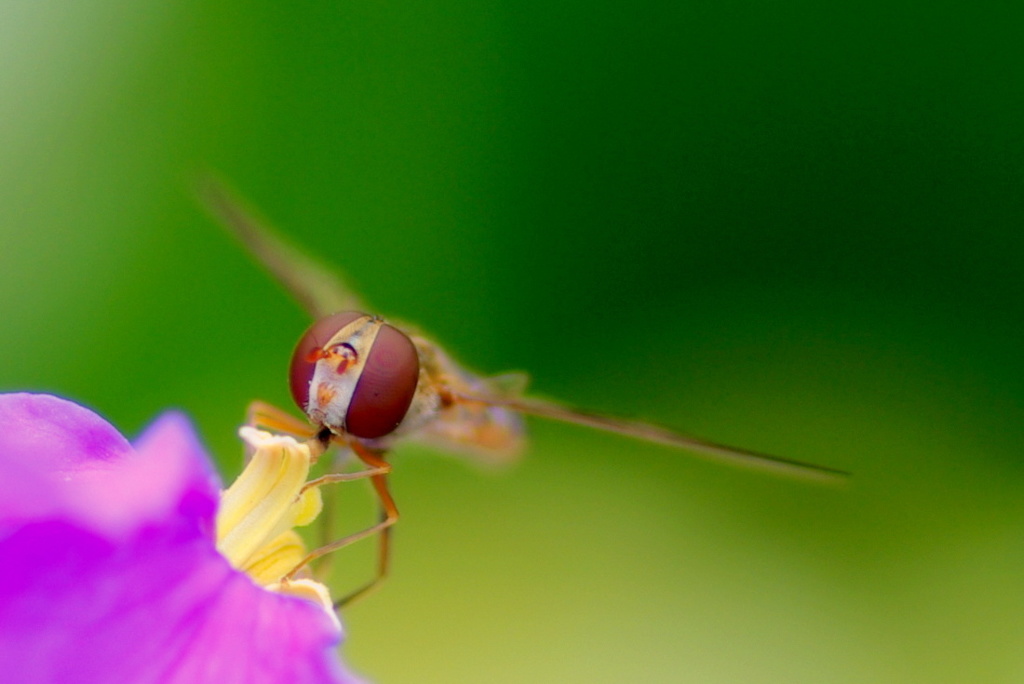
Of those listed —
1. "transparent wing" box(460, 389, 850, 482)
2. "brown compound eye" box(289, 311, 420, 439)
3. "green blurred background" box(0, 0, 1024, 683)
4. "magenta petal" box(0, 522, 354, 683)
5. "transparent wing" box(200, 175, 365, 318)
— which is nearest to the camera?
"magenta petal" box(0, 522, 354, 683)

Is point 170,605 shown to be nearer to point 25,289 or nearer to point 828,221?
point 25,289

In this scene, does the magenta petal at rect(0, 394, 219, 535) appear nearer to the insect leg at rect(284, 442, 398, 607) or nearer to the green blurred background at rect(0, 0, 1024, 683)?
the insect leg at rect(284, 442, 398, 607)

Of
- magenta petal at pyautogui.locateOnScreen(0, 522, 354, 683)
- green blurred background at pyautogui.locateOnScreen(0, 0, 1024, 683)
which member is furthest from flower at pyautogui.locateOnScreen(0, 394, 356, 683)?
green blurred background at pyautogui.locateOnScreen(0, 0, 1024, 683)

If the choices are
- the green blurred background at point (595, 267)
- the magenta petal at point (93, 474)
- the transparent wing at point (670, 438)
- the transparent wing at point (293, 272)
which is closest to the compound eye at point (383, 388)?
the transparent wing at point (670, 438)

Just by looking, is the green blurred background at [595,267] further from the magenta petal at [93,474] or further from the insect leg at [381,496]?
the magenta petal at [93,474]

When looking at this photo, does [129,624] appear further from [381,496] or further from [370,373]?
[381,496]

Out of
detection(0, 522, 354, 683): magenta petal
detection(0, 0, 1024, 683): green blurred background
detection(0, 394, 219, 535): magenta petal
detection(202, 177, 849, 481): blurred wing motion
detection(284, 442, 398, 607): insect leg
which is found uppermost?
detection(0, 0, 1024, 683): green blurred background

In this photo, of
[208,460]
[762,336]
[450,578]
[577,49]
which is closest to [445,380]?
[208,460]
